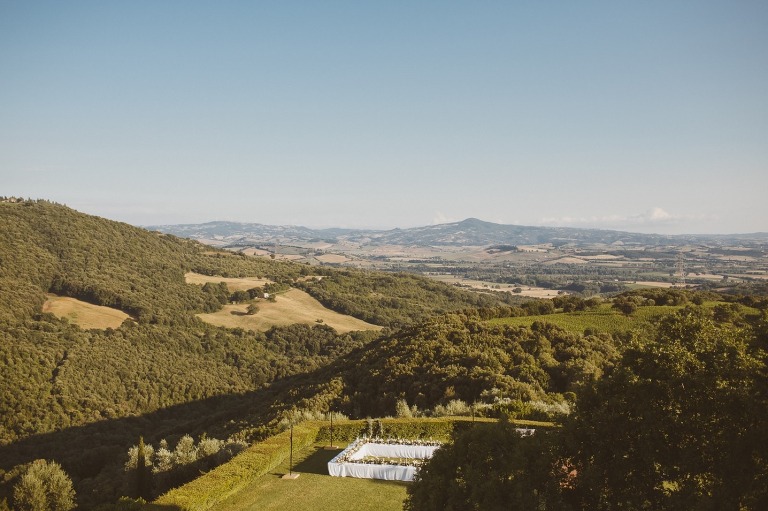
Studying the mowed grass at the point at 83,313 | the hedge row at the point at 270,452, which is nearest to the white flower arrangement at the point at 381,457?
the hedge row at the point at 270,452

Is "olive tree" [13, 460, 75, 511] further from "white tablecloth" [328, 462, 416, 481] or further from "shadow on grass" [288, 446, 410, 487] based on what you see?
"white tablecloth" [328, 462, 416, 481]

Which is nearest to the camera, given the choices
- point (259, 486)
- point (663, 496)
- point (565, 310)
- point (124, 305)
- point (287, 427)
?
point (663, 496)

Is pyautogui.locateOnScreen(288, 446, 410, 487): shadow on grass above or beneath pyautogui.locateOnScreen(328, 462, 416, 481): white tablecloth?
beneath

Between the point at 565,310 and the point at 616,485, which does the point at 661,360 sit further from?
the point at 565,310

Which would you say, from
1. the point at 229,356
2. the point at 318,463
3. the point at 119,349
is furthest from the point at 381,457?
the point at 229,356

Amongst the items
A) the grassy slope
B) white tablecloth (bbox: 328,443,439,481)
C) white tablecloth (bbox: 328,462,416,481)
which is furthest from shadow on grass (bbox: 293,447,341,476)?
the grassy slope

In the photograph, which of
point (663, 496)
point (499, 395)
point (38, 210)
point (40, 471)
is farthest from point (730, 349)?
point (38, 210)
